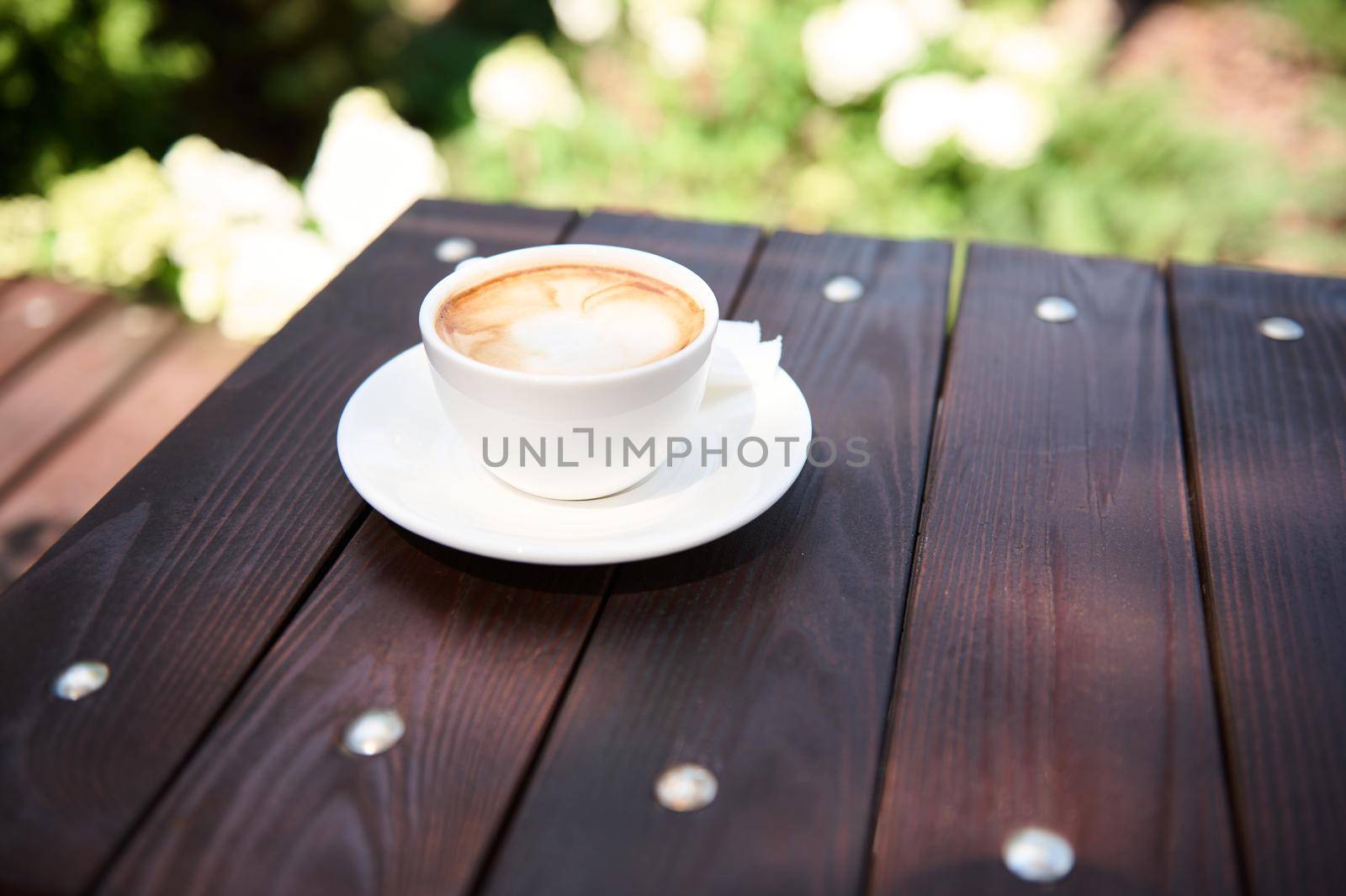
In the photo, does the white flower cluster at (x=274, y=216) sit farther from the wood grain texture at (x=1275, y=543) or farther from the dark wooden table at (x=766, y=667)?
the wood grain texture at (x=1275, y=543)

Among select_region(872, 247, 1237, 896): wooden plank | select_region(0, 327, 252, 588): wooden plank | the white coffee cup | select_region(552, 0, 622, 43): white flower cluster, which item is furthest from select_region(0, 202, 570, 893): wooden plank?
select_region(552, 0, 622, 43): white flower cluster

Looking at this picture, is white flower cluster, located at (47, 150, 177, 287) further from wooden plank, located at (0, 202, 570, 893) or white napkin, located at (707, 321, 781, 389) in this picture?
white napkin, located at (707, 321, 781, 389)

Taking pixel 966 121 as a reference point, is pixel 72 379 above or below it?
below

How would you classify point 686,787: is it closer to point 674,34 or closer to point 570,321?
point 570,321

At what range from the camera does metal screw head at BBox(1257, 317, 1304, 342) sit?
1.24 meters

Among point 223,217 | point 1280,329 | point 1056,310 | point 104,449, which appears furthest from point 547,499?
point 223,217

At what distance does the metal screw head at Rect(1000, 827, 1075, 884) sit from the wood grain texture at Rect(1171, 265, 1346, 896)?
0.10 m

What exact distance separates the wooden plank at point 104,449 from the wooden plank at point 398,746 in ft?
3.88

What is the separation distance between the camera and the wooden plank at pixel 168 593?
0.69 meters

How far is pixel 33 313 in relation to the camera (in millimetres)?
2262

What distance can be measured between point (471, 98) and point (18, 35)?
1.33m

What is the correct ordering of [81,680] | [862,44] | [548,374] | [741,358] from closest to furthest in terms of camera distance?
[81,680], [548,374], [741,358], [862,44]

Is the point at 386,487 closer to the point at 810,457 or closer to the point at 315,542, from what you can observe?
the point at 315,542

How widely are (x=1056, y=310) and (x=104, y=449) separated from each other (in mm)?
1625
